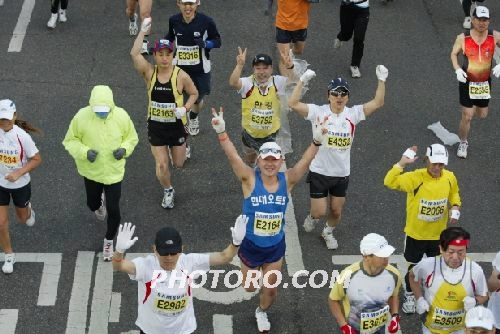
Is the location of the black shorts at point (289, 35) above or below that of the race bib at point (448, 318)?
above

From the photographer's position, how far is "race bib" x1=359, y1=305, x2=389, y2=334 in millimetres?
8602

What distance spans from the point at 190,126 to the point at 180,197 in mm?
1458

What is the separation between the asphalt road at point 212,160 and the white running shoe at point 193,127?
0.54 feet

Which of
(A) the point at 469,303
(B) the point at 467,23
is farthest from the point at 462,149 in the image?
(A) the point at 469,303

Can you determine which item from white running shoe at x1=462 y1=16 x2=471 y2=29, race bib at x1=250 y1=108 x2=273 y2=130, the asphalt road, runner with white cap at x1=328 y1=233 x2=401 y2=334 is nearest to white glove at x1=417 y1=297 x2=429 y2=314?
runner with white cap at x1=328 y1=233 x2=401 y2=334

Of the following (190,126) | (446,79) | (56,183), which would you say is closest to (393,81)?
(446,79)

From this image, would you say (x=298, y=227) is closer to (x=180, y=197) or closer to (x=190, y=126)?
(x=180, y=197)

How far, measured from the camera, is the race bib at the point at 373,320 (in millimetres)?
8602

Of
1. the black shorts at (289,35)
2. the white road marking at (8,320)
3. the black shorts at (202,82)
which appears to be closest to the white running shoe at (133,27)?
the black shorts at (289,35)

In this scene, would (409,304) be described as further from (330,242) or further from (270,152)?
(270,152)

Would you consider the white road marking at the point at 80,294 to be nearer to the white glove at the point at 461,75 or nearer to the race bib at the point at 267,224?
the race bib at the point at 267,224

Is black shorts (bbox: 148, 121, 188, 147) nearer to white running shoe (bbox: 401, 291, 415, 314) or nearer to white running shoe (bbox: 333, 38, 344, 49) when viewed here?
white running shoe (bbox: 401, 291, 415, 314)

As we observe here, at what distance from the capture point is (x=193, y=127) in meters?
13.2

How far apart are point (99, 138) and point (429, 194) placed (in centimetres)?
349
